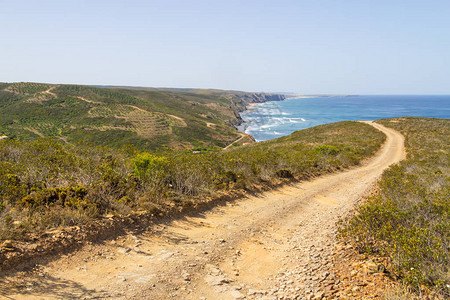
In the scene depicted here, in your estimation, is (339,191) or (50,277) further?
(339,191)

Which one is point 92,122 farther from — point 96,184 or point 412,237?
point 412,237

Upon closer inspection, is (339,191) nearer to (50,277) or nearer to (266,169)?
(266,169)

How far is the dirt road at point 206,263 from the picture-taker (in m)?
3.88

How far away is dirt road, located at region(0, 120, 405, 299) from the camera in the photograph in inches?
153

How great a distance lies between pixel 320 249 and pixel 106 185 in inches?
216

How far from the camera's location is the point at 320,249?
18.7ft

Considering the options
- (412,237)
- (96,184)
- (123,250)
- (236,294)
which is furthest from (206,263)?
(412,237)

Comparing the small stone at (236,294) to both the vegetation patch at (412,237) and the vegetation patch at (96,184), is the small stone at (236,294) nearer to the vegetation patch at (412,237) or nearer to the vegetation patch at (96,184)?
the vegetation patch at (412,237)

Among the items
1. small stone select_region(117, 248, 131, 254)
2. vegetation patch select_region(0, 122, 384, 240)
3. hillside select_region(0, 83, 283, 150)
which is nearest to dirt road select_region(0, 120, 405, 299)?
small stone select_region(117, 248, 131, 254)

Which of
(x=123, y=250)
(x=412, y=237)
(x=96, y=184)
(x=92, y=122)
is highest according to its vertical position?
(x=96, y=184)

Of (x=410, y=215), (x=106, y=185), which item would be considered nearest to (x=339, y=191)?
(x=410, y=215)

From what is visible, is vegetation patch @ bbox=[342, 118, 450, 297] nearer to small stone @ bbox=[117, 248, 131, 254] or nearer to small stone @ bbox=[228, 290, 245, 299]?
small stone @ bbox=[228, 290, 245, 299]

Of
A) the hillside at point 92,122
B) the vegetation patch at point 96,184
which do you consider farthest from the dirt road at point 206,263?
the hillside at point 92,122

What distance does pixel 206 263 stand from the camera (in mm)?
4980
